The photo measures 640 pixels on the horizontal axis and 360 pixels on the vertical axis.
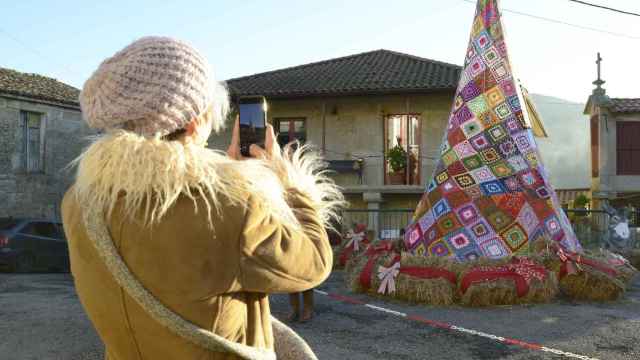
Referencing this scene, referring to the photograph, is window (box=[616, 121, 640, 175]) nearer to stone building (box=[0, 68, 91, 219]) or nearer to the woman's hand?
stone building (box=[0, 68, 91, 219])

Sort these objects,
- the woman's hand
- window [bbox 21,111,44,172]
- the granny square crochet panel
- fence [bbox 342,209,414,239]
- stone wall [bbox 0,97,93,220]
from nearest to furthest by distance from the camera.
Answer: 1. the woman's hand
2. the granny square crochet panel
3. fence [bbox 342,209,414,239]
4. stone wall [bbox 0,97,93,220]
5. window [bbox 21,111,44,172]

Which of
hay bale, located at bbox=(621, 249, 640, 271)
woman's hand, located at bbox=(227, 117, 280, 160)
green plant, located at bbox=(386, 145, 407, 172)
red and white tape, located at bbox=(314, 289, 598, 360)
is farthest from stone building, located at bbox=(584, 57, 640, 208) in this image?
woman's hand, located at bbox=(227, 117, 280, 160)

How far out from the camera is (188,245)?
48.7 inches

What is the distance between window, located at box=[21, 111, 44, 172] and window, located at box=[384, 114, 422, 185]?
11.3m

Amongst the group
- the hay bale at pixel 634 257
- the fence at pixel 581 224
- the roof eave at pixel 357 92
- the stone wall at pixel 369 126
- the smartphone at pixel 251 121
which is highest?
the roof eave at pixel 357 92

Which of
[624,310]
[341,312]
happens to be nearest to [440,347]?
[341,312]

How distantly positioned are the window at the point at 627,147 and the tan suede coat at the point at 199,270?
2121 centimetres

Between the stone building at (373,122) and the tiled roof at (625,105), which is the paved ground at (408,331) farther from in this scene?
the tiled roof at (625,105)

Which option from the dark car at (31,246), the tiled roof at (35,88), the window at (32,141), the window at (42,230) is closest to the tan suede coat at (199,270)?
the dark car at (31,246)

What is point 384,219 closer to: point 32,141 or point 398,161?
point 398,161

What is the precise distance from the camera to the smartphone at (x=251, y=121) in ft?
5.62

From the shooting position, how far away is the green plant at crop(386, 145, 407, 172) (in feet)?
59.3

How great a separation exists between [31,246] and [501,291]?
1055 centimetres

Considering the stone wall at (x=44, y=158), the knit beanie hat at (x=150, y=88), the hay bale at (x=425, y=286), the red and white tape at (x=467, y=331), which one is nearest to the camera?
the knit beanie hat at (x=150, y=88)
